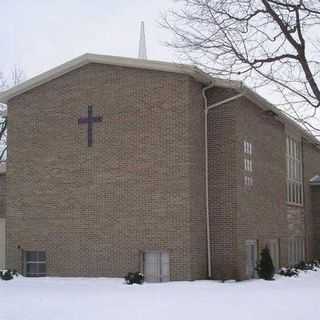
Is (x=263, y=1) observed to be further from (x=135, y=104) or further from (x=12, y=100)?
(x=12, y=100)

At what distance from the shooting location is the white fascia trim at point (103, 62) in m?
20.9

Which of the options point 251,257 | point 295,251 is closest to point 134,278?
point 251,257

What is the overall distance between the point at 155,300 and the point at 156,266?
207 inches

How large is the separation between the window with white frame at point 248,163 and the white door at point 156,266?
14.3ft

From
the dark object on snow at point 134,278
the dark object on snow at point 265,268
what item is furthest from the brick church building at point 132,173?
the dark object on snow at point 134,278

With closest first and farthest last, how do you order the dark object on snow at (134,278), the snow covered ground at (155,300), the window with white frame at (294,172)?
1. the snow covered ground at (155,300)
2. the dark object on snow at (134,278)
3. the window with white frame at (294,172)

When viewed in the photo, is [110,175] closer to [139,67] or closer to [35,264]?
[139,67]

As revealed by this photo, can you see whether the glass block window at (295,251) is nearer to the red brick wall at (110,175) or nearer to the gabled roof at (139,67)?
the gabled roof at (139,67)

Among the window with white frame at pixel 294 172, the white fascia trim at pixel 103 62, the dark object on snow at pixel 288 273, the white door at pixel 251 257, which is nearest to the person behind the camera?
the white fascia trim at pixel 103 62

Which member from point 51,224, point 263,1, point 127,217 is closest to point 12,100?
point 51,224

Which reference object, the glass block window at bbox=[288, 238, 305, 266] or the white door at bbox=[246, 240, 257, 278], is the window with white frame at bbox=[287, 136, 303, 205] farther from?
the white door at bbox=[246, 240, 257, 278]

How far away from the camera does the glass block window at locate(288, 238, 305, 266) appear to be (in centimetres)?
2952

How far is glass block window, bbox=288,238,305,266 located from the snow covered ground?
26.1ft

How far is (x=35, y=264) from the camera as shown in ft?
76.5
